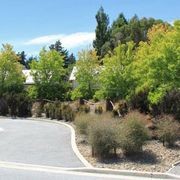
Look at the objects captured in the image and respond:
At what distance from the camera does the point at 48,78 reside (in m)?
43.1

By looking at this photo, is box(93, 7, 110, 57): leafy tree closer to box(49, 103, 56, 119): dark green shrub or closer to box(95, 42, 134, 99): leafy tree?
box(95, 42, 134, 99): leafy tree

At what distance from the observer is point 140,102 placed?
2405 cm

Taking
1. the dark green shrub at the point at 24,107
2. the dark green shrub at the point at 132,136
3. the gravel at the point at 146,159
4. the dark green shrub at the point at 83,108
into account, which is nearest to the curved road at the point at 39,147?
the gravel at the point at 146,159

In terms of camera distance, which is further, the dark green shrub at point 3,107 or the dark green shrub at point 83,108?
the dark green shrub at point 3,107

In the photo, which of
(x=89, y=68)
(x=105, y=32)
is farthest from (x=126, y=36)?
(x=89, y=68)

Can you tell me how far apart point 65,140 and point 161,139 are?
427 centimetres

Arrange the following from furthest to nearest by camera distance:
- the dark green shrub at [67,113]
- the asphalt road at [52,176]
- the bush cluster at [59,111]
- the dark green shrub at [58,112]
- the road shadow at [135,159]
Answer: the dark green shrub at [58,112] → the bush cluster at [59,111] → the dark green shrub at [67,113] → the road shadow at [135,159] → the asphalt road at [52,176]

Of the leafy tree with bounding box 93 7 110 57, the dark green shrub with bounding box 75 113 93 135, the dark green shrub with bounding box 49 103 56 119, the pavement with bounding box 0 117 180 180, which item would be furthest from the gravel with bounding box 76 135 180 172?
the leafy tree with bounding box 93 7 110 57

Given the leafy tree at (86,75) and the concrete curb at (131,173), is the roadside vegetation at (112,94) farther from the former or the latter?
the concrete curb at (131,173)

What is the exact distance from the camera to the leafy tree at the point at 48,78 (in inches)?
1681

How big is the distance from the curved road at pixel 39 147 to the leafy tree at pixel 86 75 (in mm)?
19331

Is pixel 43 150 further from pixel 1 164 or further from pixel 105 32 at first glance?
pixel 105 32

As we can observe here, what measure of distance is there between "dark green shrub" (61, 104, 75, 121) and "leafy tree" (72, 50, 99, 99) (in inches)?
489

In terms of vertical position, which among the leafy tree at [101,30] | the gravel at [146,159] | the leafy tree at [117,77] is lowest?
the gravel at [146,159]
